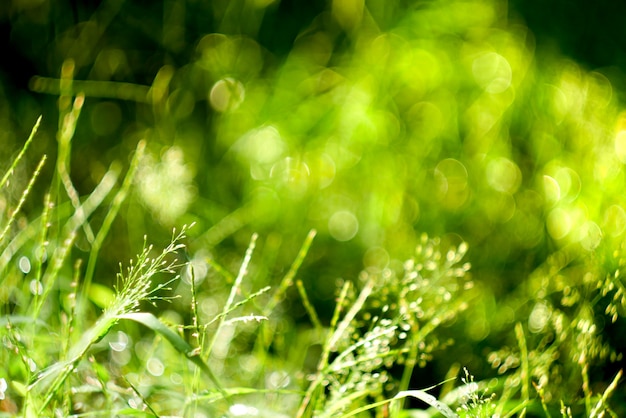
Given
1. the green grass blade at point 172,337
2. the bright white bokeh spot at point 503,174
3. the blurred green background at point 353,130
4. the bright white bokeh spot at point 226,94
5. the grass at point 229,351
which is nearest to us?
the green grass blade at point 172,337

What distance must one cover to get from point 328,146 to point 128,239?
0.49 meters

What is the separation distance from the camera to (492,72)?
5.32ft

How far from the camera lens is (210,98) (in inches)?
69.8

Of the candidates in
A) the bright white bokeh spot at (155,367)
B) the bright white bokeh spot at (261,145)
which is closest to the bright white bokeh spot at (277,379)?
the bright white bokeh spot at (155,367)

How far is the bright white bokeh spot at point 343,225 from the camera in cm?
147

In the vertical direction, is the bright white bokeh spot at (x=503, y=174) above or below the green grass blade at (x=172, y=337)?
below

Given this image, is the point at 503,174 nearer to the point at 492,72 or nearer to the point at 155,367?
the point at 492,72

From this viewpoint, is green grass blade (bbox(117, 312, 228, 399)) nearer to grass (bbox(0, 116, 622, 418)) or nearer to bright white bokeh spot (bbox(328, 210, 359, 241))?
grass (bbox(0, 116, 622, 418))

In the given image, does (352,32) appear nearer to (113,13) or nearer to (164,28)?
(164,28)

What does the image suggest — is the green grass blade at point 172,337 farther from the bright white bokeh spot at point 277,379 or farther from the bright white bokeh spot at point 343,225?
the bright white bokeh spot at point 343,225

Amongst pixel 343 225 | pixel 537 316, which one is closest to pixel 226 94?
pixel 343 225

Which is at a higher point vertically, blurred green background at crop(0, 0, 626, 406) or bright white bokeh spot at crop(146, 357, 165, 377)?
blurred green background at crop(0, 0, 626, 406)

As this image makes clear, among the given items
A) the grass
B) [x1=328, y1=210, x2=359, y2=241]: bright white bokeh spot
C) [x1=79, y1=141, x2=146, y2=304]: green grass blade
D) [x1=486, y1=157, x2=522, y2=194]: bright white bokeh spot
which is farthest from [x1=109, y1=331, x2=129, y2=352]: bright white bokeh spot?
[x1=486, y1=157, x2=522, y2=194]: bright white bokeh spot

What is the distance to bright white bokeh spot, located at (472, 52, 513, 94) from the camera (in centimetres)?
159
